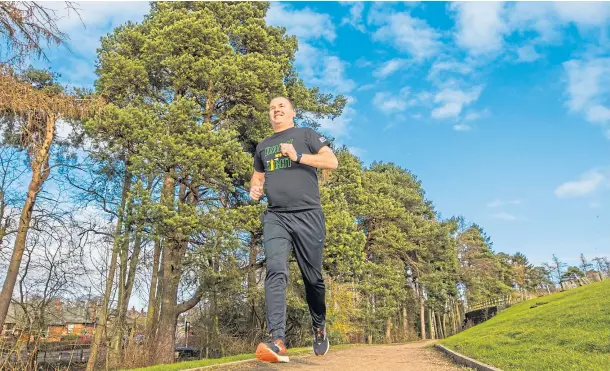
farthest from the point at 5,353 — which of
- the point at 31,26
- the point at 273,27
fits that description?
the point at 273,27

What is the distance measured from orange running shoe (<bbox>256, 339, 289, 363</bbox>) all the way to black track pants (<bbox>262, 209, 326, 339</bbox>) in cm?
9

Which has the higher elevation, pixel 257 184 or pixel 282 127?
pixel 282 127

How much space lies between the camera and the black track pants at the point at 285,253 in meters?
2.88

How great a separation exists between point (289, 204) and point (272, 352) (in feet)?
3.57

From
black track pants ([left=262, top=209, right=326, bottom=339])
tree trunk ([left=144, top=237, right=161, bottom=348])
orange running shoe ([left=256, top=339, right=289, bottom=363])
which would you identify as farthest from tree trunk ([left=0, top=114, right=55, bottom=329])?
orange running shoe ([left=256, top=339, right=289, bottom=363])

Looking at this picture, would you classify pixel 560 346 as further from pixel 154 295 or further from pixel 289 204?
pixel 154 295

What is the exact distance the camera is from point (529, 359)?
22.3ft

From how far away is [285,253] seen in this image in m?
3.02

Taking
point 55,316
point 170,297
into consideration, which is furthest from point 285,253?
point 55,316

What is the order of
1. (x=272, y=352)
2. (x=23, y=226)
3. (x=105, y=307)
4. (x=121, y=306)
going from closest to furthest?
1. (x=272, y=352)
2. (x=23, y=226)
3. (x=105, y=307)
4. (x=121, y=306)

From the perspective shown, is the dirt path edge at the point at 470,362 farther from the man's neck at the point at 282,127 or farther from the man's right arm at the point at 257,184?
the man's neck at the point at 282,127

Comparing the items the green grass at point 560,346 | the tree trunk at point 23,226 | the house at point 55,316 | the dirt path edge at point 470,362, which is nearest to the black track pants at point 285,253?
the dirt path edge at point 470,362

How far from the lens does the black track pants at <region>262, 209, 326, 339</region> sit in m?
2.88

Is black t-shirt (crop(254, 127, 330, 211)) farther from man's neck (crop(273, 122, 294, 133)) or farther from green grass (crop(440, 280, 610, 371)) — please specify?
green grass (crop(440, 280, 610, 371))
